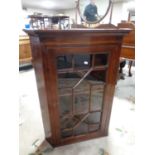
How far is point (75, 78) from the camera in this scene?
1.48m

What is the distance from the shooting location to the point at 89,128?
1.82m

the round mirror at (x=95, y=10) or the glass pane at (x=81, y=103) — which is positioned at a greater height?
the round mirror at (x=95, y=10)

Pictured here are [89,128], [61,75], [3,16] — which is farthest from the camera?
[89,128]

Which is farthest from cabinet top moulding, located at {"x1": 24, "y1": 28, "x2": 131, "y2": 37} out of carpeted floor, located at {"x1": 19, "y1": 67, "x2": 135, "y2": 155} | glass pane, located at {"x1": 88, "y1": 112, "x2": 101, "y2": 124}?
carpeted floor, located at {"x1": 19, "y1": 67, "x2": 135, "y2": 155}

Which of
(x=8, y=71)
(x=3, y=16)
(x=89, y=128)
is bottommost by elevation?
(x=89, y=128)

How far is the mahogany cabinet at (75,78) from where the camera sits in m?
1.30

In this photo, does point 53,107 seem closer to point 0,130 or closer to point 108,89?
point 108,89

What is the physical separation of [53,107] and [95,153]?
611mm

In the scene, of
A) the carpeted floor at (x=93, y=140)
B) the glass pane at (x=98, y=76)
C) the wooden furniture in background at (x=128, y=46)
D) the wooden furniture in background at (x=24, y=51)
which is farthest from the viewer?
the wooden furniture in background at (x=24, y=51)

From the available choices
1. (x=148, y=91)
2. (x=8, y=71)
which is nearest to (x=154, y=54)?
(x=148, y=91)

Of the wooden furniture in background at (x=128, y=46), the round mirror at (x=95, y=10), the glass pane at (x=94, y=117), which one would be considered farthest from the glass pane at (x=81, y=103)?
the wooden furniture in background at (x=128, y=46)

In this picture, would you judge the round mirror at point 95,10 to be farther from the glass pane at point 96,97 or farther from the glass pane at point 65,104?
the glass pane at point 65,104

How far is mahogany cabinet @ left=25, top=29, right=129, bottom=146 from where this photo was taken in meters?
1.30

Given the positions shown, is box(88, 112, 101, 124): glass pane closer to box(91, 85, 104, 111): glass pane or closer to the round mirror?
box(91, 85, 104, 111): glass pane
